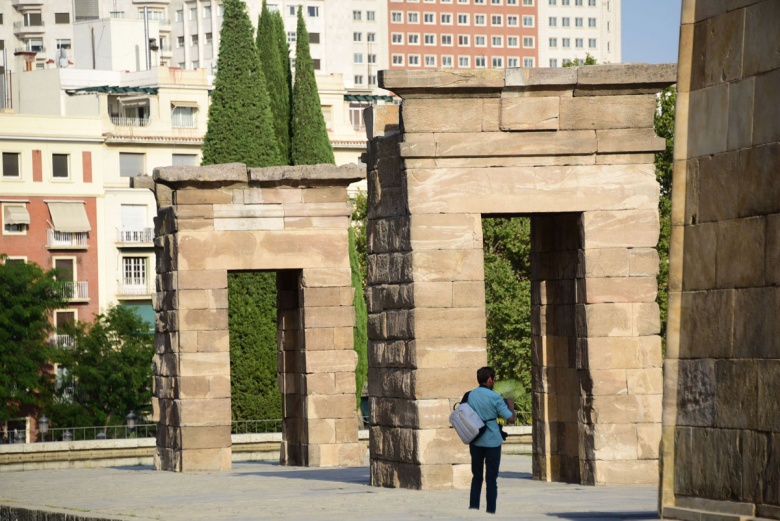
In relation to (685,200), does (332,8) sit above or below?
above

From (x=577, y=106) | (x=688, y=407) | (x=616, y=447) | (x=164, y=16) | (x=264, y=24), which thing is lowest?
(x=616, y=447)

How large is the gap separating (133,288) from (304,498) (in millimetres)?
48411

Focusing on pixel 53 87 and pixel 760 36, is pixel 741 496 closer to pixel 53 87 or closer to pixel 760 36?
pixel 760 36

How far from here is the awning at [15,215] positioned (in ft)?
203

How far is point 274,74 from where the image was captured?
52.6 meters

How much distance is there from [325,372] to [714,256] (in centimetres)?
1387

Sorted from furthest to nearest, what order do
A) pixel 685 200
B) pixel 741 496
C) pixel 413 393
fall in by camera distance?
pixel 413 393, pixel 685 200, pixel 741 496

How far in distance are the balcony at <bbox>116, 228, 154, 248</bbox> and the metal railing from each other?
139cm

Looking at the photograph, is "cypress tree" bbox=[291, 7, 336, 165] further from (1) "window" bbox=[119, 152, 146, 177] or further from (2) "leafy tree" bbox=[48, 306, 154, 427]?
(1) "window" bbox=[119, 152, 146, 177]

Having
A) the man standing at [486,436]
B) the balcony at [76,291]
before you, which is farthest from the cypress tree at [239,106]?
the man standing at [486,436]

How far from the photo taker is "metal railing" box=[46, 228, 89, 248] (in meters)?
62.3

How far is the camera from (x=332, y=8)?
118m

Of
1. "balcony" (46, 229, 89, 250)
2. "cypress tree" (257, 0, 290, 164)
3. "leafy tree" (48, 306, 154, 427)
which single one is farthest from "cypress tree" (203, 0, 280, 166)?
"balcony" (46, 229, 89, 250)

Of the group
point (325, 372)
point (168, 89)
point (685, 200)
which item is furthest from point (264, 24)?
point (685, 200)
